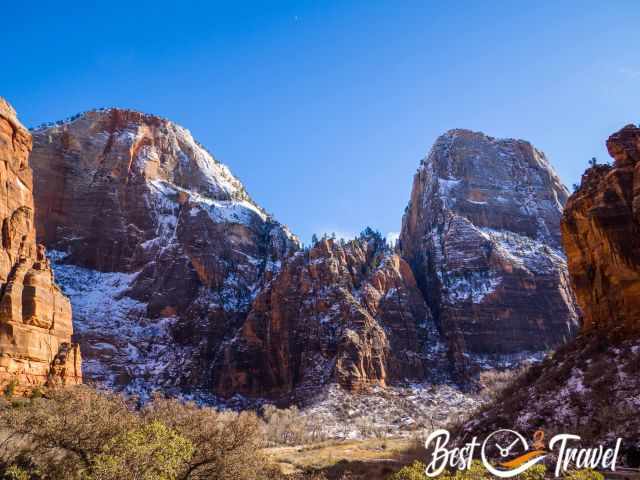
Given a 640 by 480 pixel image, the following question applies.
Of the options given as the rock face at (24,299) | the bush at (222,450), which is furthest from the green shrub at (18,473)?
the rock face at (24,299)

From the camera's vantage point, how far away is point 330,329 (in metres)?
121

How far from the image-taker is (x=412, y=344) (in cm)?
12975

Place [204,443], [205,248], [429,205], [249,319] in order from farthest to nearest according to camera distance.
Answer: [429,205], [205,248], [249,319], [204,443]

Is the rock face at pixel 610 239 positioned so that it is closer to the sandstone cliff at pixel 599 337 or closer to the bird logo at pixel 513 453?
the sandstone cliff at pixel 599 337

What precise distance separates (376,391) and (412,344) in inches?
875

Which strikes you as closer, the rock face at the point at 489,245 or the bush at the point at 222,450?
the bush at the point at 222,450

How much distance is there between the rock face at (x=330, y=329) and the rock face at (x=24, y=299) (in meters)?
65.9

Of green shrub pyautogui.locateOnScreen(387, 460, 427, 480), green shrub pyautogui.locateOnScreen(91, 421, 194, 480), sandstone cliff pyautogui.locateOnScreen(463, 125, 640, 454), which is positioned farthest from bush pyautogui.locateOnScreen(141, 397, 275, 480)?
sandstone cliff pyautogui.locateOnScreen(463, 125, 640, 454)

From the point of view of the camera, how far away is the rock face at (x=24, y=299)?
158ft

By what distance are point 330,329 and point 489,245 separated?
178ft

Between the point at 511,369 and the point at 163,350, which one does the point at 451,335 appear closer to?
the point at 511,369

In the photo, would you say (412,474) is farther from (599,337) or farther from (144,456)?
(599,337)

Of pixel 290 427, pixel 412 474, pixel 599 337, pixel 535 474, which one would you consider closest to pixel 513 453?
pixel 535 474

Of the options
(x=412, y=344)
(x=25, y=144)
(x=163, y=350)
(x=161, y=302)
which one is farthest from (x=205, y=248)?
(x=25, y=144)
